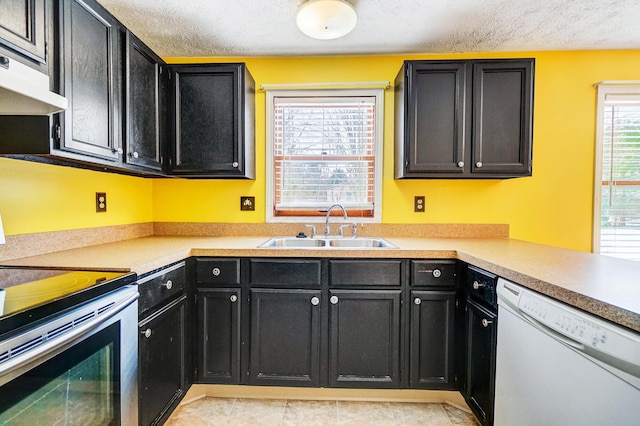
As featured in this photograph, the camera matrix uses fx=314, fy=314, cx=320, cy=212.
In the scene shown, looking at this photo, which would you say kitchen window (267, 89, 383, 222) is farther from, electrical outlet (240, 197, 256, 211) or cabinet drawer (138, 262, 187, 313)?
cabinet drawer (138, 262, 187, 313)

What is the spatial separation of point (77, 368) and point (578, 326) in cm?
156

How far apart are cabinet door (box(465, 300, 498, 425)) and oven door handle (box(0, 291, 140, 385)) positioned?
160 cm

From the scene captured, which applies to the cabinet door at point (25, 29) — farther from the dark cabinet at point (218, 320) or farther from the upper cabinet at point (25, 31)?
the dark cabinet at point (218, 320)

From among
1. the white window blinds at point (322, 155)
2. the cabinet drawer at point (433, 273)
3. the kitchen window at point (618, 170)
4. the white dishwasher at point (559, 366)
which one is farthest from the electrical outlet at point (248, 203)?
the kitchen window at point (618, 170)

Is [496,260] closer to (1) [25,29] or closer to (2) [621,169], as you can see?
(2) [621,169]

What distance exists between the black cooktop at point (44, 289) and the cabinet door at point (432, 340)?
1472 mm

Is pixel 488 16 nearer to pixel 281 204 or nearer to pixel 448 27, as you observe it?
pixel 448 27

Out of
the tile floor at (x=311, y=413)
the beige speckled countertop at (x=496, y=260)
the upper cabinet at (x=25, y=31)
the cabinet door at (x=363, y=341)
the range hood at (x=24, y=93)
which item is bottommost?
the tile floor at (x=311, y=413)

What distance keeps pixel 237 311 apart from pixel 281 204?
2.99ft

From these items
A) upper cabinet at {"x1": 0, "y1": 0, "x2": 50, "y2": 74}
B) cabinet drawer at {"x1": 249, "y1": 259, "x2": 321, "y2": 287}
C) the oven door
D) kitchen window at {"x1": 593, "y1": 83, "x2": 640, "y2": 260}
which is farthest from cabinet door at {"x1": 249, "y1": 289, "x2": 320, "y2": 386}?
kitchen window at {"x1": 593, "y1": 83, "x2": 640, "y2": 260}

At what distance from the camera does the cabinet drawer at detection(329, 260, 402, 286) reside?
181cm

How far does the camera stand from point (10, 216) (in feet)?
4.74

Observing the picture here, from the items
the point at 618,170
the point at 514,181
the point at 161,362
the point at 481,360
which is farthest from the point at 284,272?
the point at 618,170

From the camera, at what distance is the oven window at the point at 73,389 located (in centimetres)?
82
